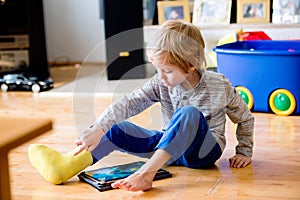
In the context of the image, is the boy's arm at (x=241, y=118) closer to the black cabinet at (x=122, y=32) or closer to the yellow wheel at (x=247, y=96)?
the yellow wheel at (x=247, y=96)

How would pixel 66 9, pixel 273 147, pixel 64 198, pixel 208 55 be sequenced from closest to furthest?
pixel 64 198
pixel 273 147
pixel 208 55
pixel 66 9

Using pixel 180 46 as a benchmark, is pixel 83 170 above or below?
below

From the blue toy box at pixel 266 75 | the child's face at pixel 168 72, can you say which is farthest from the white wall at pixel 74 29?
the child's face at pixel 168 72

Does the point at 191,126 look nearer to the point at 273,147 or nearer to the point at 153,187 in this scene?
the point at 153,187

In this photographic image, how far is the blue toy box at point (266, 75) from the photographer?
2221 millimetres

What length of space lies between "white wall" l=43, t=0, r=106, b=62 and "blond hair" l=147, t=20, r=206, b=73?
2353 mm

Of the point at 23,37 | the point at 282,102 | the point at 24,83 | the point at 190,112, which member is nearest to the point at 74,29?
the point at 23,37

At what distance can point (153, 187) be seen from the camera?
4.80 ft

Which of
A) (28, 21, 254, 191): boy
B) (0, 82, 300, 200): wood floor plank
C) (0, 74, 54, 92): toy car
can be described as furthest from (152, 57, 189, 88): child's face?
(0, 74, 54, 92): toy car

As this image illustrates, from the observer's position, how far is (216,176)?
1.54 metres

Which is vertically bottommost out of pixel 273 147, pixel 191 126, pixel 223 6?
pixel 273 147

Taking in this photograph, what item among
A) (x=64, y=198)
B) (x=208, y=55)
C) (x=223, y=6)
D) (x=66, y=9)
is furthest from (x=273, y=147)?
(x=66, y=9)

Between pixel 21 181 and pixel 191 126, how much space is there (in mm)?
513

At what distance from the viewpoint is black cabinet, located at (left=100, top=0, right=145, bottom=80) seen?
3.13 m
